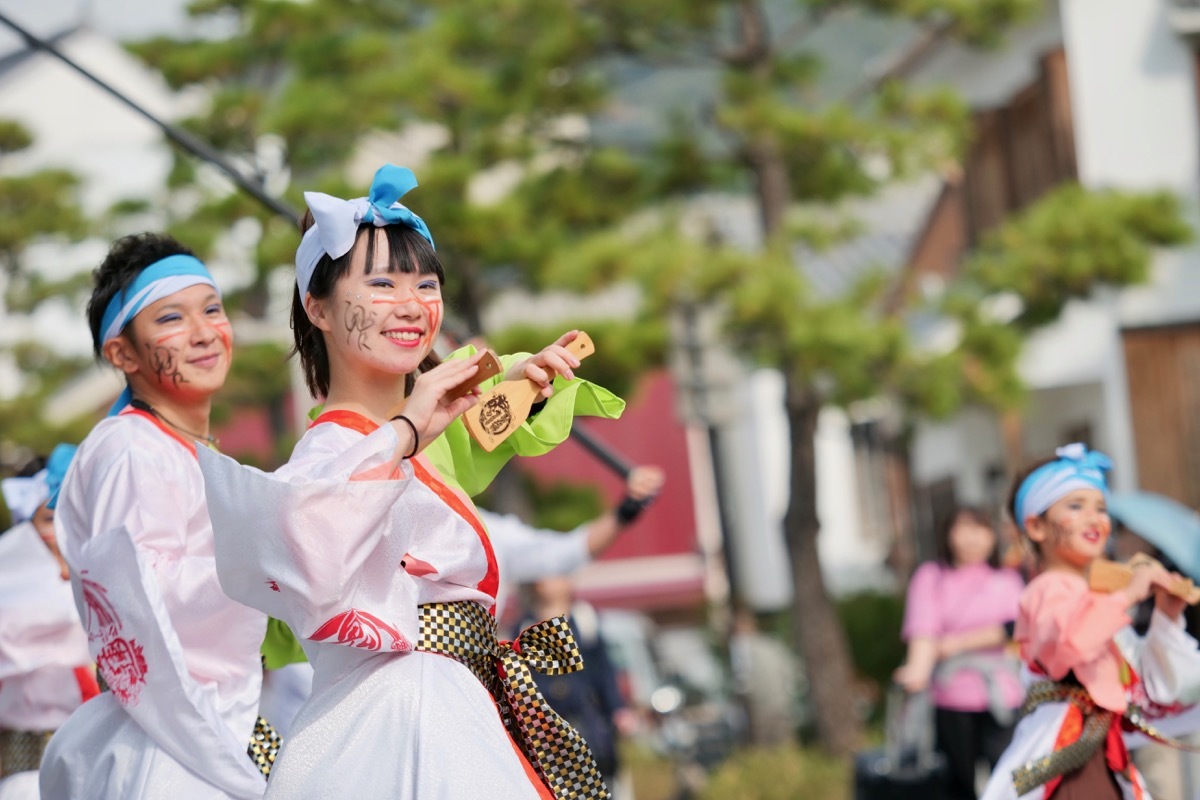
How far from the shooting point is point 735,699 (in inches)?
578

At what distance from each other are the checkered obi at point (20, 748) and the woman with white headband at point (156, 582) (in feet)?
3.51

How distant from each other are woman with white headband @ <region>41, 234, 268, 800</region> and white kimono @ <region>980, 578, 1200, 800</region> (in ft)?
7.35

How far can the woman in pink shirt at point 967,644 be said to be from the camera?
26.3 ft

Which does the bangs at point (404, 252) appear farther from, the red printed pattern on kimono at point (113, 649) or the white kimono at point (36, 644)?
the white kimono at point (36, 644)

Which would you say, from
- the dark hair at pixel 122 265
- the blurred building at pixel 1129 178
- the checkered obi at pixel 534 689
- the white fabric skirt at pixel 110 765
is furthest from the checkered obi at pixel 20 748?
the blurred building at pixel 1129 178

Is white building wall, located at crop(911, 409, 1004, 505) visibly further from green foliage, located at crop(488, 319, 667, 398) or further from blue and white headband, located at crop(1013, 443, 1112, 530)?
blue and white headband, located at crop(1013, 443, 1112, 530)

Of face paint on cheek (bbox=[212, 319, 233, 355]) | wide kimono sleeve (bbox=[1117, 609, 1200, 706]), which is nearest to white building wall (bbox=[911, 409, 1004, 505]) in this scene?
wide kimono sleeve (bbox=[1117, 609, 1200, 706])

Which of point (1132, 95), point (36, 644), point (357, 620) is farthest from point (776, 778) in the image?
point (357, 620)

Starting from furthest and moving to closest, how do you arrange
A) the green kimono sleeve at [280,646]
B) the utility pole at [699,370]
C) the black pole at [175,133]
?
1. the utility pole at [699,370]
2. the black pole at [175,133]
3. the green kimono sleeve at [280,646]

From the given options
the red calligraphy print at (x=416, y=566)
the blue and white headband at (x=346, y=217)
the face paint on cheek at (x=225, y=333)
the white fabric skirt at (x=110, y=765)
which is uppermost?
the blue and white headband at (x=346, y=217)

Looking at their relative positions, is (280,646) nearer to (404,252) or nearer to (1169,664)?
(404,252)

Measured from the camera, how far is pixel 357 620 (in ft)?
10.1

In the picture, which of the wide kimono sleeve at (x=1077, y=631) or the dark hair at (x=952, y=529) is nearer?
the wide kimono sleeve at (x=1077, y=631)

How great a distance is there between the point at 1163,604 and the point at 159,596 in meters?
2.76
